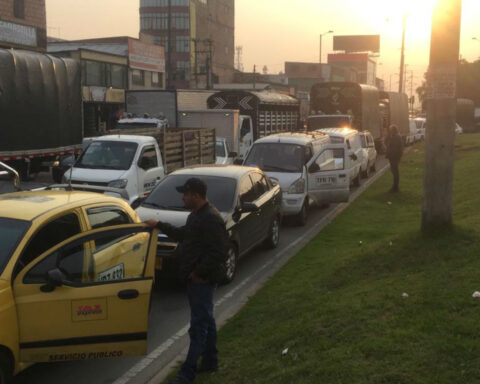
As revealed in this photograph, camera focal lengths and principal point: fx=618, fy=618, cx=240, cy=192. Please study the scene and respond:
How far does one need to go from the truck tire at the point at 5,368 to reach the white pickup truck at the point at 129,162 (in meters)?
7.94

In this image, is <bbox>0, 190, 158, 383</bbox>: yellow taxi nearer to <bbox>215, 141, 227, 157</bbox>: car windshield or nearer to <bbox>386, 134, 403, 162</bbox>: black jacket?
<bbox>386, 134, 403, 162</bbox>: black jacket

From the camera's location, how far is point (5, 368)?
15.4ft

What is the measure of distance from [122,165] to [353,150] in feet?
31.2

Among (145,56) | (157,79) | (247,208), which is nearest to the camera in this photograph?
(247,208)

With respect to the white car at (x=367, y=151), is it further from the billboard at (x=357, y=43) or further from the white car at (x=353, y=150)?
the billboard at (x=357, y=43)

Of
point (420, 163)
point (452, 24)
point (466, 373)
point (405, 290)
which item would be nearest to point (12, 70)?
point (452, 24)

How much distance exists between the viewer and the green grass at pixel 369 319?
4766mm

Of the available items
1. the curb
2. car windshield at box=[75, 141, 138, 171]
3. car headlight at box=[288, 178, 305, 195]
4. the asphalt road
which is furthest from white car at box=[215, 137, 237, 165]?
the asphalt road

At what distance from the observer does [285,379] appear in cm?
489

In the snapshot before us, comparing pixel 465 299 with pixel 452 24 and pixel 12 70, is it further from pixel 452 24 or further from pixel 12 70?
pixel 12 70

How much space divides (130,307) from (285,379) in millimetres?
1373

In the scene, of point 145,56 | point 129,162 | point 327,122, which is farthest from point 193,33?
point 129,162

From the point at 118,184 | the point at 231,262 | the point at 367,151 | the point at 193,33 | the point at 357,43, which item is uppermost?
the point at 357,43

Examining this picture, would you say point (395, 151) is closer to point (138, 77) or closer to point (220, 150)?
point (220, 150)
